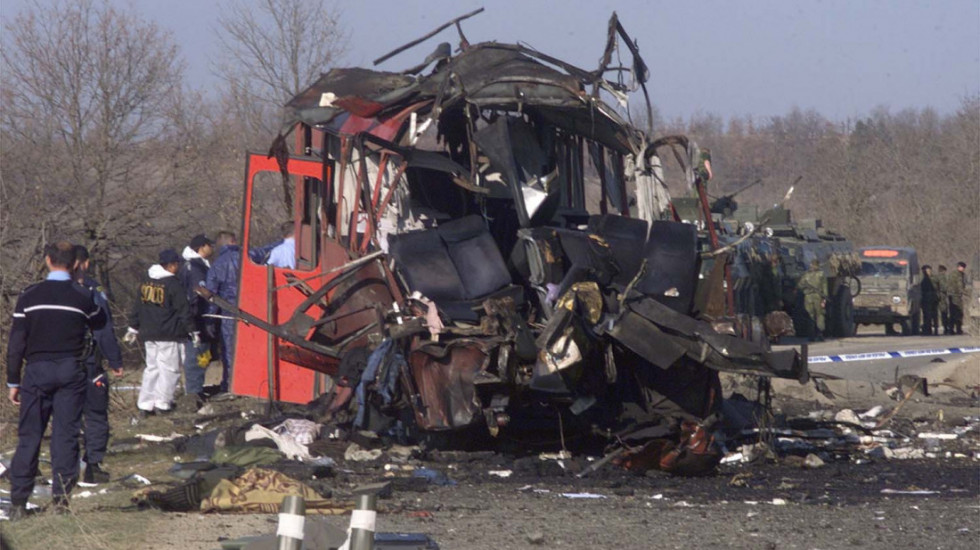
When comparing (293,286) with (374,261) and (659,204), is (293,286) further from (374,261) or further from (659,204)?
(659,204)

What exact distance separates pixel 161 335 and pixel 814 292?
15.4m

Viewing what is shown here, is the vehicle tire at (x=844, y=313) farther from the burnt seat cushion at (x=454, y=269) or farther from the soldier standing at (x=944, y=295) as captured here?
the burnt seat cushion at (x=454, y=269)

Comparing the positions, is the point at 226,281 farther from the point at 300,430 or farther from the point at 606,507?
the point at 606,507

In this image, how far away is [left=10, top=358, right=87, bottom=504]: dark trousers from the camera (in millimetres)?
7172

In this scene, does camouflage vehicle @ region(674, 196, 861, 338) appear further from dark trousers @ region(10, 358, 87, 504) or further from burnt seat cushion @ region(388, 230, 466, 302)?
dark trousers @ region(10, 358, 87, 504)

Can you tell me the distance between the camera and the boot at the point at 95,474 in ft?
28.3

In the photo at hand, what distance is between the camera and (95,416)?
880cm

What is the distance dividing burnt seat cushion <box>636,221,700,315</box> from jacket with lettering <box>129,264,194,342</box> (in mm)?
4981

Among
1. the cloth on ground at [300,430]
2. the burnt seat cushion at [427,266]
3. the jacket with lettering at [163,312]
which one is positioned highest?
the burnt seat cushion at [427,266]

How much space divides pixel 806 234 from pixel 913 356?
9345 mm

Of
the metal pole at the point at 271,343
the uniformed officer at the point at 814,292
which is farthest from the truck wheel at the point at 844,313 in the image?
the metal pole at the point at 271,343

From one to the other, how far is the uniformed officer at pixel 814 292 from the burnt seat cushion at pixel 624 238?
50.5ft

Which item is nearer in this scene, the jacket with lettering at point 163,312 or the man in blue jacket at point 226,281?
the jacket with lettering at point 163,312

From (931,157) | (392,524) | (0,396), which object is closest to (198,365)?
(0,396)
